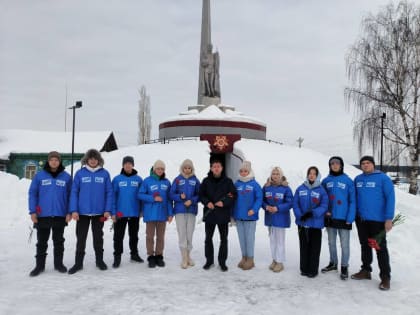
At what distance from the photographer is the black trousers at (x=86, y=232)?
5.52m

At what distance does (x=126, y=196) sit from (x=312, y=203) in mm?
2992

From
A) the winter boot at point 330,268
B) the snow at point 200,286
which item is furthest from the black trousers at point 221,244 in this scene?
the winter boot at point 330,268

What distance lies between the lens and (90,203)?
552 cm

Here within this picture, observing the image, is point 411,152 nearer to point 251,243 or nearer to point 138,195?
point 251,243

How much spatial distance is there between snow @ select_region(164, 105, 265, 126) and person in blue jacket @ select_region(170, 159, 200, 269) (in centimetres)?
1550

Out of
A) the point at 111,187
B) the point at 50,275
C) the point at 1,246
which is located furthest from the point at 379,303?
the point at 1,246

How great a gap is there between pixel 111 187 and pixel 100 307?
2102mm

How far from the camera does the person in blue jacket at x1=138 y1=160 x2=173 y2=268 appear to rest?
5.81 meters

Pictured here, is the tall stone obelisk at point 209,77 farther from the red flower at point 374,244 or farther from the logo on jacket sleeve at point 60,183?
the red flower at point 374,244

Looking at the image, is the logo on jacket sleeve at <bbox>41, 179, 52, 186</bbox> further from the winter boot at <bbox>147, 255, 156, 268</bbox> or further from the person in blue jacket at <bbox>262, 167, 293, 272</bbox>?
the person in blue jacket at <bbox>262, 167, 293, 272</bbox>

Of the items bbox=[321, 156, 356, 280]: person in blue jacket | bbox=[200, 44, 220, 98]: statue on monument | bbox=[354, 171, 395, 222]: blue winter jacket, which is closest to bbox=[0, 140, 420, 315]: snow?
bbox=[321, 156, 356, 280]: person in blue jacket

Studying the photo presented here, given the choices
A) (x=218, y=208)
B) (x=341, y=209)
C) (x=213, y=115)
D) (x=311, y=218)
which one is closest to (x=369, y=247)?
(x=341, y=209)

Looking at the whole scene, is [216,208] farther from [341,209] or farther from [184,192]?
A: [341,209]

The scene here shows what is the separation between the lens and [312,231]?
18.0ft
